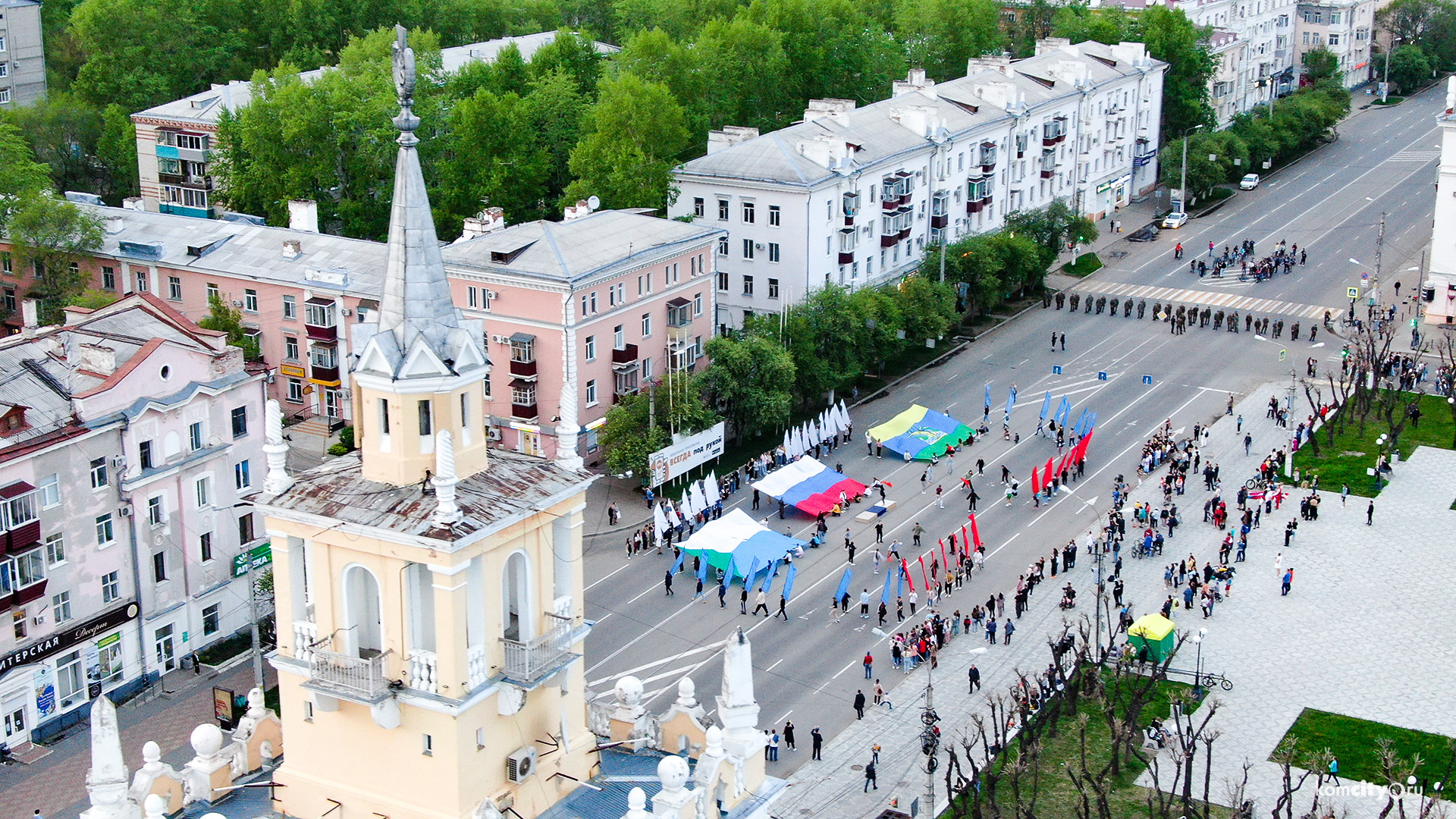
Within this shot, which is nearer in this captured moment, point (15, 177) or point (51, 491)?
point (51, 491)

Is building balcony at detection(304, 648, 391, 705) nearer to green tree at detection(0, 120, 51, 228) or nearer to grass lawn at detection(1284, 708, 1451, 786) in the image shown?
grass lawn at detection(1284, 708, 1451, 786)

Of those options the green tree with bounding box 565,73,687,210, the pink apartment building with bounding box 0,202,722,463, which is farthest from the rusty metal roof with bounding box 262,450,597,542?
the green tree with bounding box 565,73,687,210

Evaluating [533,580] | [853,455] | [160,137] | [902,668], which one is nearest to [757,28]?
[160,137]

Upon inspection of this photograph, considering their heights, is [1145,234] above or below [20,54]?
below

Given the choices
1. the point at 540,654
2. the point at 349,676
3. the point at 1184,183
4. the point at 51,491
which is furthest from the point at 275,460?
the point at 1184,183

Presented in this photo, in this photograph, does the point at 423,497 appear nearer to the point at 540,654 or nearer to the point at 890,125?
the point at 540,654
